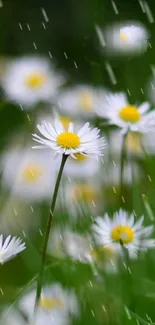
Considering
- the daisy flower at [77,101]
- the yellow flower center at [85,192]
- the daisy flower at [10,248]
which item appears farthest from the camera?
the daisy flower at [77,101]

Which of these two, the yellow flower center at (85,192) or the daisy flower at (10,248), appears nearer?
the daisy flower at (10,248)

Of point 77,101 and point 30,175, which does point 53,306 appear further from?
→ point 77,101

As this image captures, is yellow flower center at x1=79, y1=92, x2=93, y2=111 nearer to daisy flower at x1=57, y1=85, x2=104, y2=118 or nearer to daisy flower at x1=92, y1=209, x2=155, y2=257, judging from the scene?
daisy flower at x1=57, y1=85, x2=104, y2=118

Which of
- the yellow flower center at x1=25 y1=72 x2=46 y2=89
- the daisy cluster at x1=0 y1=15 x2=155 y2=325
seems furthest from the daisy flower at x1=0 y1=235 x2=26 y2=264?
the yellow flower center at x1=25 y1=72 x2=46 y2=89

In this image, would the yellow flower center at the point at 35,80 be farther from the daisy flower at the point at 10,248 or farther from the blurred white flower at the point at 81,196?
the daisy flower at the point at 10,248

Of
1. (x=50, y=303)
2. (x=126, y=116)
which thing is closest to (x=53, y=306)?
(x=50, y=303)

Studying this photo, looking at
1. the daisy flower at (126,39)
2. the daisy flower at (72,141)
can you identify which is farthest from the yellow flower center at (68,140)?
the daisy flower at (126,39)

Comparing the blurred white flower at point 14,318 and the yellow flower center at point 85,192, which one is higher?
the yellow flower center at point 85,192

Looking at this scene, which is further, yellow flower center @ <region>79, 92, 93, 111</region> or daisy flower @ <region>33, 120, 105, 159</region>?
yellow flower center @ <region>79, 92, 93, 111</region>

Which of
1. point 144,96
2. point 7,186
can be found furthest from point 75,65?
point 7,186
